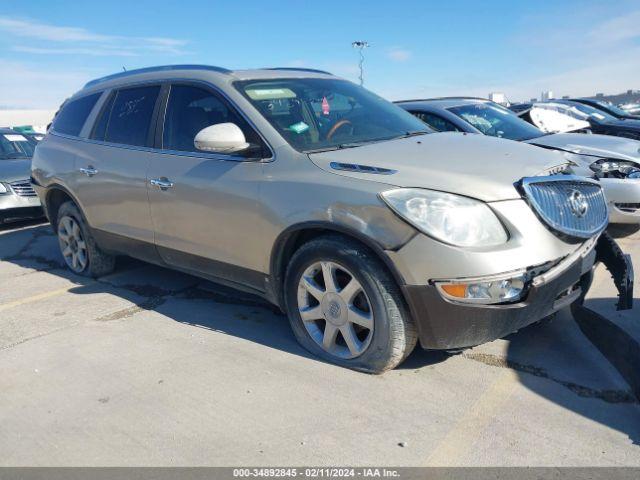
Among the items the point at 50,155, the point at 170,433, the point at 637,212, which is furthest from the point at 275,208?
the point at 637,212

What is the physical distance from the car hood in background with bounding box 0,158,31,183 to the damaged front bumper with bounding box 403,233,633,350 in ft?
23.9

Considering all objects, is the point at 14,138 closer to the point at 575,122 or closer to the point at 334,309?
the point at 334,309

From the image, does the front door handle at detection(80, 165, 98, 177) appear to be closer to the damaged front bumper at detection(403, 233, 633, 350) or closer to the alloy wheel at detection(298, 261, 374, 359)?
the alloy wheel at detection(298, 261, 374, 359)

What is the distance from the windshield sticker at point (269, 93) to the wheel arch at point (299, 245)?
1040 mm

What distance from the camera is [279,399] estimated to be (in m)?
2.96

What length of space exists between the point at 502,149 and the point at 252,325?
207cm

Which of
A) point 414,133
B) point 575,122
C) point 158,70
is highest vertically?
point 158,70

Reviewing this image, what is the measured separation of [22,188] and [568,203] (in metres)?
7.60

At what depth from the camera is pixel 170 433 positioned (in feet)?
8.90

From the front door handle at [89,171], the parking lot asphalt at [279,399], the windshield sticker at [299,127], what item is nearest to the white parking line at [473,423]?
the parking lot asphalt at [279,399]

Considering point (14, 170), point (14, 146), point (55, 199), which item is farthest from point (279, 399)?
point (14, 146)

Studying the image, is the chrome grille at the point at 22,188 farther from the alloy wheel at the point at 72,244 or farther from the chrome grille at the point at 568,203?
the chrome grille at the point at 568,203

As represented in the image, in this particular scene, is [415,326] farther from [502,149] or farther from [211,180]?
[211,180]

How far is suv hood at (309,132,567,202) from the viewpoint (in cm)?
279
